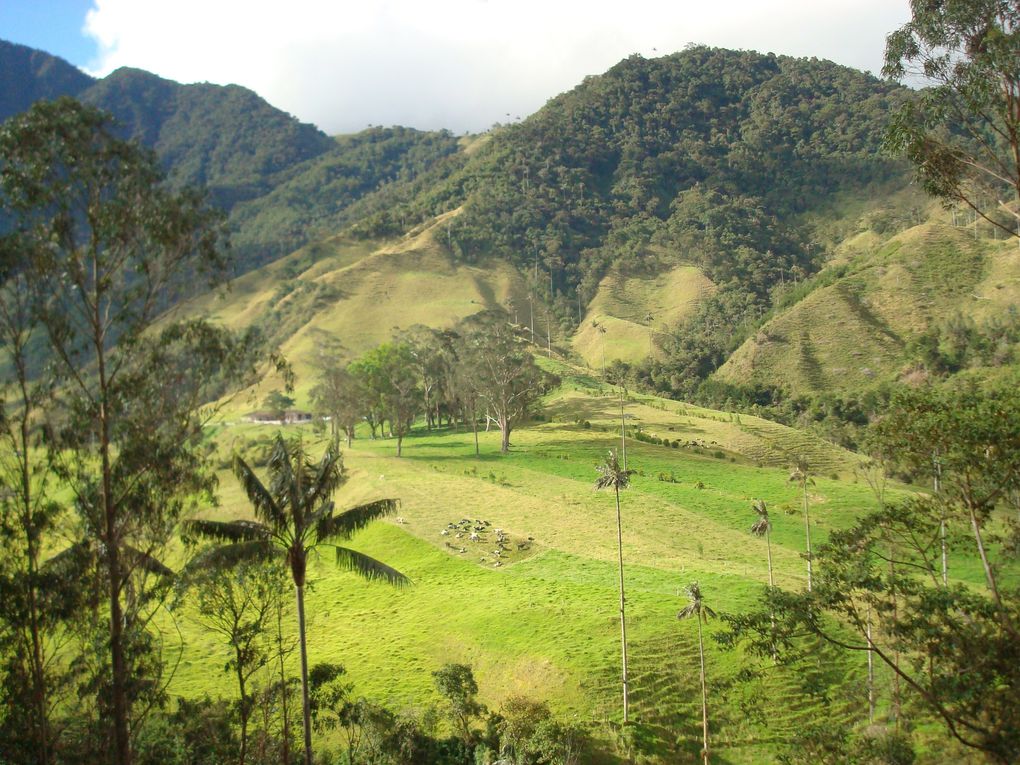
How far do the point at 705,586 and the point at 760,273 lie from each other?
12404cm

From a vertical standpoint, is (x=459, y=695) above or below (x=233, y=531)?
below

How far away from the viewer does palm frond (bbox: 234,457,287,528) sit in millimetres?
17516

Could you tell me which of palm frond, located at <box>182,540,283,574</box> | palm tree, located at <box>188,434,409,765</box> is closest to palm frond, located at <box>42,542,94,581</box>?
palm frond, located at <box>182,540,283,574</box>

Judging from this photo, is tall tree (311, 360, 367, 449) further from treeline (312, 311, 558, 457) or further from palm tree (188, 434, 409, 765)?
palm tree (188, 434, 409, 765)

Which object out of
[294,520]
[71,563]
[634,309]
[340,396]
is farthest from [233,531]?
[634,309]

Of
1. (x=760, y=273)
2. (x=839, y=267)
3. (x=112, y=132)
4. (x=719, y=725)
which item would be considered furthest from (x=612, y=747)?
(x=760, y=273)

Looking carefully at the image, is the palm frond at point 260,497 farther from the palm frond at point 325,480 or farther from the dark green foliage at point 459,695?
the dark green foliage at point 459,695

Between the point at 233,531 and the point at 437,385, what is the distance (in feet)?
217

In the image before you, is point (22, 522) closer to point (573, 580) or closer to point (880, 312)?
point (573, 580)

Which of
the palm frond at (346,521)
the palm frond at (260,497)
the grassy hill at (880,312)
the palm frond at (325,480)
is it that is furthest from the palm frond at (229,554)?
the grassy hill at (880,312)

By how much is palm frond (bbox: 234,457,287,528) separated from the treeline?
153 feet

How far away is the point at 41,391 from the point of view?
17.6 m

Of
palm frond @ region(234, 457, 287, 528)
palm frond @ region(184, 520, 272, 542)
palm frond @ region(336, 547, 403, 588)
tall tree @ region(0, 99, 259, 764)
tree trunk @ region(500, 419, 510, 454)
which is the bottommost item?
tree trunk @ region(500, 419, 510, 454)

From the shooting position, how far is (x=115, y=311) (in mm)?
18625
